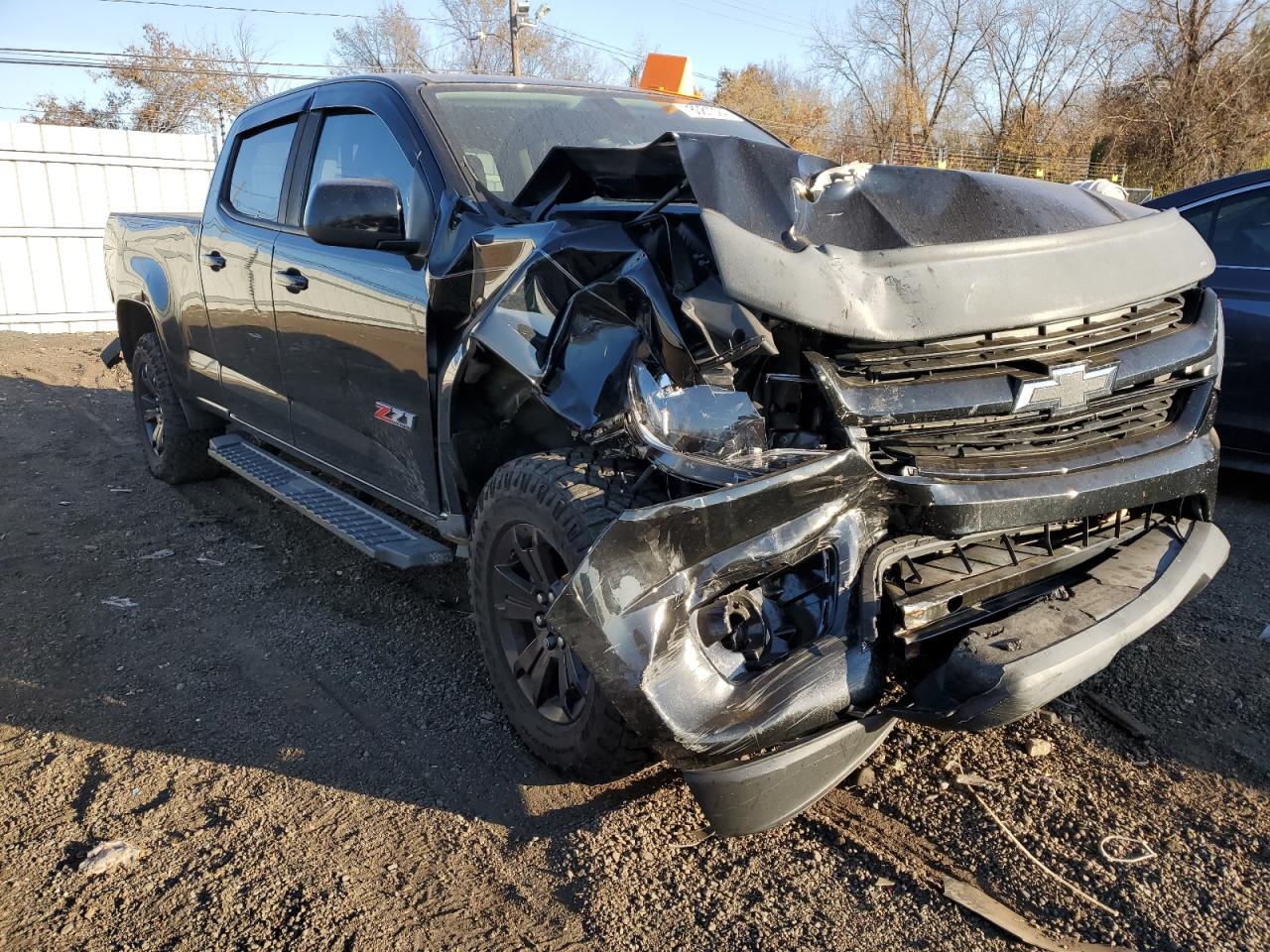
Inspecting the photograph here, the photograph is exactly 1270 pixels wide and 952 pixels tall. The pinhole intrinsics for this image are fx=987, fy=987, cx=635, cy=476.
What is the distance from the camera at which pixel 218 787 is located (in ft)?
9.56

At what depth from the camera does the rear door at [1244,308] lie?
4.73 meters

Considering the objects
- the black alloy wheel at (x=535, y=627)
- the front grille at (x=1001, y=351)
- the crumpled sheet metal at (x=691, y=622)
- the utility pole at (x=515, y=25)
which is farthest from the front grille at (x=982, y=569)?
the utility pole at (x=515, y=25)

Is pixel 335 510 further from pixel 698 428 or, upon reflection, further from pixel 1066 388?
pixel 1066 388

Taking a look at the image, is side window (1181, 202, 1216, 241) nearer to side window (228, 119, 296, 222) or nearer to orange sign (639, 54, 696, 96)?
orange sign (639, 54, 696, 96)

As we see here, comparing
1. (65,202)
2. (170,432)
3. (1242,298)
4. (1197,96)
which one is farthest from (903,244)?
(1197,96)

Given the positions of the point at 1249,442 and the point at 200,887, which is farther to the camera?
the point at 1249,442

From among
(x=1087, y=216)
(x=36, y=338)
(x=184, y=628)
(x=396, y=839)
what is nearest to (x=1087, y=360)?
(x=1087, y=216)

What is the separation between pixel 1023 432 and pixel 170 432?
5123 mm

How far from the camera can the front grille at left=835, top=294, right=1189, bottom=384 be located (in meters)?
2.37

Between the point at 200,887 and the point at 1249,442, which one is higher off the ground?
the point at 1249,442

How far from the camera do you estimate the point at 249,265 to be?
177 inches

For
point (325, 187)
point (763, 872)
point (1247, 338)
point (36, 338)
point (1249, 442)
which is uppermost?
point (325, 187)

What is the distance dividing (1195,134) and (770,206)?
2303 cm

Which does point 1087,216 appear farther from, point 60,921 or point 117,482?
point 117,482
